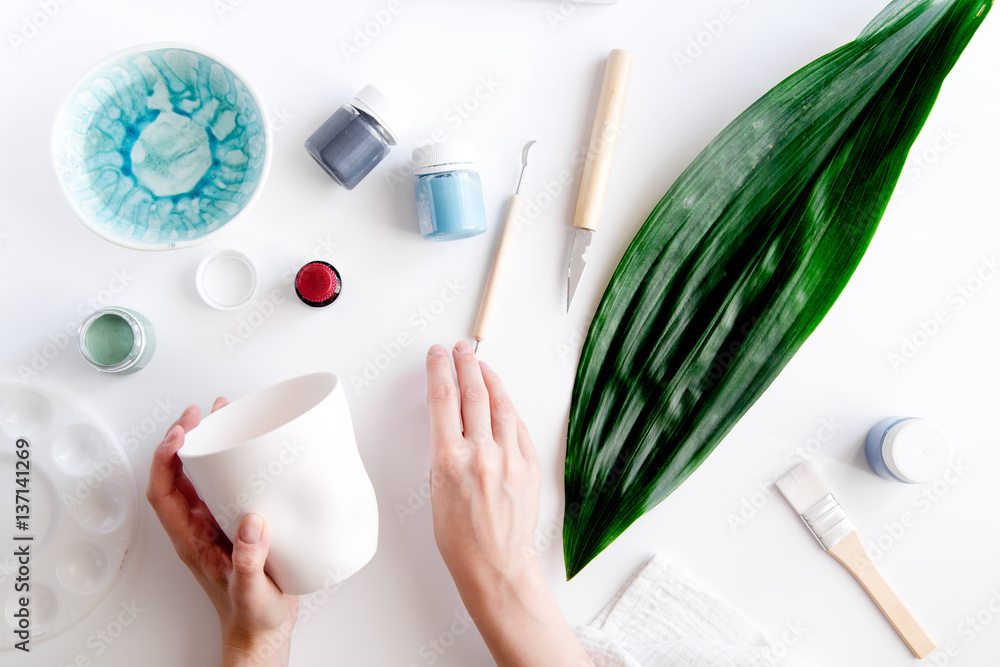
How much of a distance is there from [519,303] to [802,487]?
18.0 inches

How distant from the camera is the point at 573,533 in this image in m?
0.76

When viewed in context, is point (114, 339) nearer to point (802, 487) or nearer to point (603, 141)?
point (603, 141)

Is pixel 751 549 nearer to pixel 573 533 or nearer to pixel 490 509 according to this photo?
pixel 573 533

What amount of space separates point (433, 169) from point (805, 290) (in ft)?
1.61

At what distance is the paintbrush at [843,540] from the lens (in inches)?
30.8

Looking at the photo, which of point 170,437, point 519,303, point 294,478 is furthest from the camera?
point 519,303

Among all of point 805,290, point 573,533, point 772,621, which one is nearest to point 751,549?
point 772,621

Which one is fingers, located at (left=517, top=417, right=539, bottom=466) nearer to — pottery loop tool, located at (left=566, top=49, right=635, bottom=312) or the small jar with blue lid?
pottery loop tool, located at (left=566, top=49, right=635, bottom=312)

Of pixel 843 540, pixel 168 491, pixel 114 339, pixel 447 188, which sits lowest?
pixel 843 540

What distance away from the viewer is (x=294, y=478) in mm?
527

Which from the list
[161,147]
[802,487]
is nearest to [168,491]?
[161,147]

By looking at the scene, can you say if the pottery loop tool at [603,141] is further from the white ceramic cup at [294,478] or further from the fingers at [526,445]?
the white ceramic cup at [294,478]

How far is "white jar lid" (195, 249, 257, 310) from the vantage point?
28.8 inches

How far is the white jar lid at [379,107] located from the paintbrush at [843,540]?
69 cm
